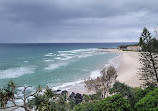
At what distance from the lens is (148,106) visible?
8.59 meters

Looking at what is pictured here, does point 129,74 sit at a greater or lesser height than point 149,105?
lesser

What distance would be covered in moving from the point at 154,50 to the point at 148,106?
8.91 m

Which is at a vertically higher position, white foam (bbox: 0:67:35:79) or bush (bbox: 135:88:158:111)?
bush (bbox: 135:88:158:111)

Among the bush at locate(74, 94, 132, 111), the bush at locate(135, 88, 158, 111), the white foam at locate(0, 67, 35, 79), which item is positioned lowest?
the white foam at locate(0, 67, 35, 79)

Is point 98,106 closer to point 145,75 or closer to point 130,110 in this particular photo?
point 130,110

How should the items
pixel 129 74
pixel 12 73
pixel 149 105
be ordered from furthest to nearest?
pixel 12 73 → pixel 129 74 → pixel 149 105

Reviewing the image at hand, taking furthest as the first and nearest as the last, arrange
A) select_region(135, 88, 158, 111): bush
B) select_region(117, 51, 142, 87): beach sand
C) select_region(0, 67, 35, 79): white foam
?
select_region(0, 67, 35, 79): white foam
select_region(117, 51, 142, 87): beach sand
select_region(135, 88, 158, 111): bush

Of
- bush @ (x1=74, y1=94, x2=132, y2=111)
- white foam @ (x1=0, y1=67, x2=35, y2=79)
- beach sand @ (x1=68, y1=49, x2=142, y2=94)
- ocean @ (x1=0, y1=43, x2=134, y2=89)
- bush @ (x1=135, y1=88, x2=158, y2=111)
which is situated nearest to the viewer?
bush @ (x1=135, y1=88, x2=158, y2=111)

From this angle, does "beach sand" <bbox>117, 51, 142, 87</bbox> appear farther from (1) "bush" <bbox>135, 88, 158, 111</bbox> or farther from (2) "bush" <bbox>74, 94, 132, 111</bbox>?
(1) "bush" <bbox>135, 88, 158, 111</bbox>

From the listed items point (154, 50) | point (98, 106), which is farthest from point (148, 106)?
point (154, 50)

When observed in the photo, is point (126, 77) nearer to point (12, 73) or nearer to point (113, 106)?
point (113, 106)

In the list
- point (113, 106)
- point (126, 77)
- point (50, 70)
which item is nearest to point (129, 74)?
point (126, 77)

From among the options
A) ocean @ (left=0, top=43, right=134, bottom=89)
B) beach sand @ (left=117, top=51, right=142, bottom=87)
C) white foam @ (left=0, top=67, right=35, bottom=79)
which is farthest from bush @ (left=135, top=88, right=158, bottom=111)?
white foam @ (left=0, top=67, right=35, bottom=79)

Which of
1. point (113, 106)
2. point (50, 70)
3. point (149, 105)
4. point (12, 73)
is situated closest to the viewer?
point (149, 105)
